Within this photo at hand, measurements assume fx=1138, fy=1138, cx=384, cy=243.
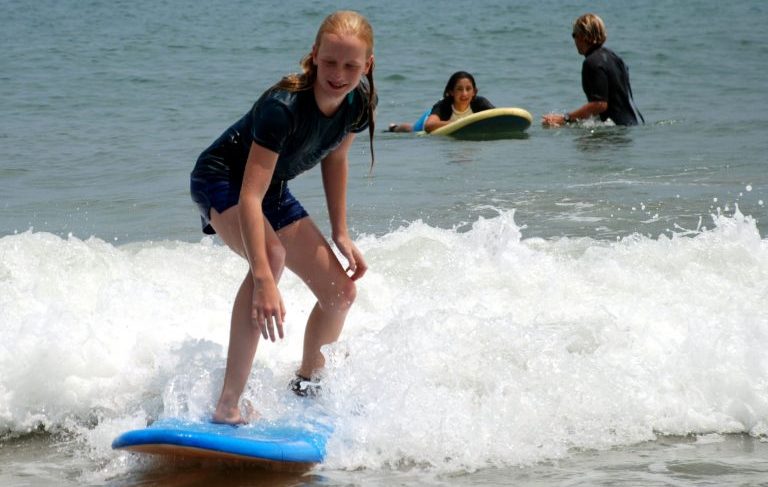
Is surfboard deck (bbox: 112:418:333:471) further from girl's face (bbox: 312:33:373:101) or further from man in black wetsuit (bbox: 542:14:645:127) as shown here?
man in black wetsuit (bbox: 542:14:645:127)

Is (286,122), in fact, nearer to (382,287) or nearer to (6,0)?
(382,287)

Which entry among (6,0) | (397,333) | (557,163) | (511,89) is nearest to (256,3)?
(6,0)

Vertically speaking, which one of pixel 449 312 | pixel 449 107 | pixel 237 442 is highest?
pixel 449 107

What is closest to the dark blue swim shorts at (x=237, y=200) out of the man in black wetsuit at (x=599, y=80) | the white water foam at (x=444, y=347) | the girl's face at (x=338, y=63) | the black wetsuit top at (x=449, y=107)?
the girl's face at (x=338, y=63)

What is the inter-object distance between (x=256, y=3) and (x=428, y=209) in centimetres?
2516

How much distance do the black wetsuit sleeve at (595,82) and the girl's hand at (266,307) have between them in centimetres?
938

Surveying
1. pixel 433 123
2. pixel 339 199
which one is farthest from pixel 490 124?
pixel 339 199

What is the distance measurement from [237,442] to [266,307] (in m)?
0.46

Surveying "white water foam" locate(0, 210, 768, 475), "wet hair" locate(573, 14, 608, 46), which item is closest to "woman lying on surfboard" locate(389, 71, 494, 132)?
"wet hair" locate(573, 14, 608, 46)

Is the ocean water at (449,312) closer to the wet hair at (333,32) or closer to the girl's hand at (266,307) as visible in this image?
the girl's hand at (266,307)

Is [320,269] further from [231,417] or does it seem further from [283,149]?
[231,417]

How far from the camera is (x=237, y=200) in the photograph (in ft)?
12.8

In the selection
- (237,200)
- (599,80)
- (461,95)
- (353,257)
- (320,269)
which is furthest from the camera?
(461,95)

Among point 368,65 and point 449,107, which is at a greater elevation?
point 449,107
